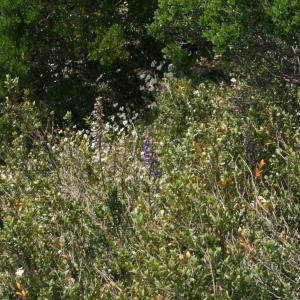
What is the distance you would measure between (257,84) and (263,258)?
364 centimetres

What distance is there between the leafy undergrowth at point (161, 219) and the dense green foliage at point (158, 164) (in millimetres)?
12

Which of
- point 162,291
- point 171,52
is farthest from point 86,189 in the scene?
point 171,52

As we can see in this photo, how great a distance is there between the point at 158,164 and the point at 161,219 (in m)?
2.04

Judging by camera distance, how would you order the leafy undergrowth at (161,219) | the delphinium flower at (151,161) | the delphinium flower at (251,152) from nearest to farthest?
the leafy undergrowth at (161,219) < the delphinium flower at (251,152) < the delphinium flower at (151,161)

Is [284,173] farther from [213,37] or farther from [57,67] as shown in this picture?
[57,67]

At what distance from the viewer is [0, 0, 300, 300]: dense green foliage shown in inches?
145

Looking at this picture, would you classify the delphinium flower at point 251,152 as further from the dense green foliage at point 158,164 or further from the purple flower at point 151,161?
the purple flower at point 151,161

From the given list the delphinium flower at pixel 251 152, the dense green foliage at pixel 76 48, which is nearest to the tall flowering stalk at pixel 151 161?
the delphinium flower at pixel 251 152

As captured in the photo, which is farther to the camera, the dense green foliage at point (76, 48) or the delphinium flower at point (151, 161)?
the dense green foliage at point (76, 48)

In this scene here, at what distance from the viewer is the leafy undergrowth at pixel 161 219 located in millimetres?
3537

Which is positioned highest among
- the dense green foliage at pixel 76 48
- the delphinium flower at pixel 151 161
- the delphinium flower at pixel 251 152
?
the delphinium flower at pixel 251 152

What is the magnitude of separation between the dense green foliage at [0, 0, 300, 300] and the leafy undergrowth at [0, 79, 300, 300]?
0.5 inches

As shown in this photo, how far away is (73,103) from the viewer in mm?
9734

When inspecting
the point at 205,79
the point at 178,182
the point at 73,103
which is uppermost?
the point at 178,182
